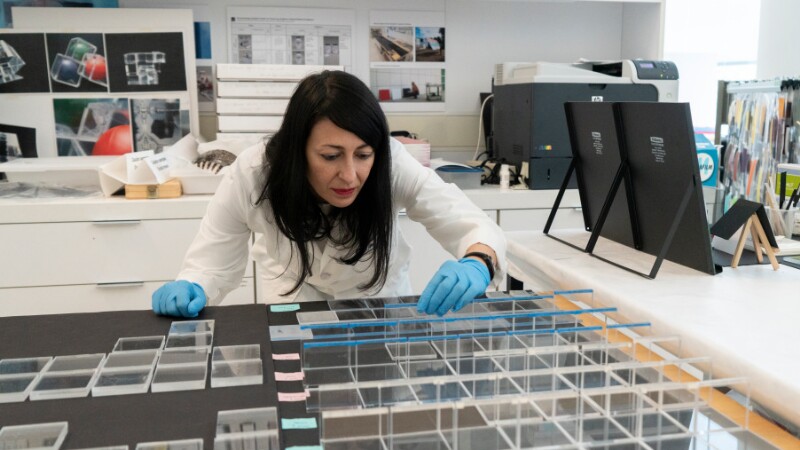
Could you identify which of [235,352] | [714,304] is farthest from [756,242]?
[235,352]

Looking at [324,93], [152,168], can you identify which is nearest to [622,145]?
[324,93]

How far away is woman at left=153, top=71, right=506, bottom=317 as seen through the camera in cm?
141

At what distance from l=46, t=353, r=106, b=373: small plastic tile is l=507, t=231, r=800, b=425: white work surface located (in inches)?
34.2

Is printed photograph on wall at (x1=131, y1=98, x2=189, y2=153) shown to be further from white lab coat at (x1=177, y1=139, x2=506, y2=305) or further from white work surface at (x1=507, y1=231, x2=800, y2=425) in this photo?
white work surface at (x1=507, y1=231, x2=800, y2=425)

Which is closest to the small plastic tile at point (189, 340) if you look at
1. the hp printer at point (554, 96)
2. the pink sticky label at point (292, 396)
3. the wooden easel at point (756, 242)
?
the pink sticky label at point (292, 396)

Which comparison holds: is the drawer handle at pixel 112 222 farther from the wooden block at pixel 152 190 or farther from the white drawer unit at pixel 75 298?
the white drawer unit at pixel 75 298

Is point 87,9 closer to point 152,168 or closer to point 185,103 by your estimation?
point 185,103

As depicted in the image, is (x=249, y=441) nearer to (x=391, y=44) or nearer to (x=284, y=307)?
(x=284, y=307)

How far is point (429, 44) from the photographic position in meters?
3.10

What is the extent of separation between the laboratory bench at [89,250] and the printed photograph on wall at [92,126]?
1.56 feet

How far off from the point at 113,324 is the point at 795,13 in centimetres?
299

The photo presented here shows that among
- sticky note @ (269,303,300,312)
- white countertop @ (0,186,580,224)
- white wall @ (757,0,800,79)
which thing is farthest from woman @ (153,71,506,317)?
white wall @ (757,0,800,79)

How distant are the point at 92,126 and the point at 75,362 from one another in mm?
1992

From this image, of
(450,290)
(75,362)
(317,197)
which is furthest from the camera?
(317,197)
